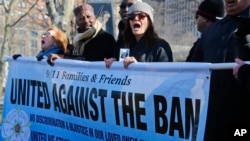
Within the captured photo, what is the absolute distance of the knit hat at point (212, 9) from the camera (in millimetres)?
5309

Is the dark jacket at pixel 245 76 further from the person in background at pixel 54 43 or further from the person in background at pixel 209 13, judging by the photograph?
the person in background at pixel 54 43

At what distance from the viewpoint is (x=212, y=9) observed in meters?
5.32

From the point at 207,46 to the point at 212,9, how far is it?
92cm

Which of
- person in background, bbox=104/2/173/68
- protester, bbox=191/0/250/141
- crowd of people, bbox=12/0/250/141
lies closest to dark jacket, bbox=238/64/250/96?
crowd of people, bbox=12/0/250/141

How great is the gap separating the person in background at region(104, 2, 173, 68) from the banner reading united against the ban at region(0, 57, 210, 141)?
31 cm

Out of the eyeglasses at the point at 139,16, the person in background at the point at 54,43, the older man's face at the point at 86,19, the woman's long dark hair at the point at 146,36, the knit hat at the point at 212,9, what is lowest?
the person in background at the point at 54,43

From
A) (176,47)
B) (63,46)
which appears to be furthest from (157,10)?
(63,46)

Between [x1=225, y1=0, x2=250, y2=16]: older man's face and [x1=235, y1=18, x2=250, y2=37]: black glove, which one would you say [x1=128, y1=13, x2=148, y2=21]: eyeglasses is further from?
[x1=235, y1=18, x2=250, y2=37]: black glove

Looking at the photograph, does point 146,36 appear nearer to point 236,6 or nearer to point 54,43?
point 236,6

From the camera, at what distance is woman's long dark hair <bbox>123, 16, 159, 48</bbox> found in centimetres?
521

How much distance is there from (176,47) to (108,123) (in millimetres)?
14848

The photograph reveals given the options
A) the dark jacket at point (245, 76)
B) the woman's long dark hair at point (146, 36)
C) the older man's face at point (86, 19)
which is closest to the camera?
the dark jacket at point (245, 76)

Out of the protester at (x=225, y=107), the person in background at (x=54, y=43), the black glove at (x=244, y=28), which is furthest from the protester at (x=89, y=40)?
the black glove at (x=244, y=28)

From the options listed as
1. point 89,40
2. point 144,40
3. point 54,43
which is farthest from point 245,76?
point 54,43
